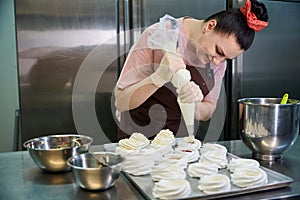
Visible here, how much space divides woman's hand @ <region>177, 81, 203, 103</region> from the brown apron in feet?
0.92

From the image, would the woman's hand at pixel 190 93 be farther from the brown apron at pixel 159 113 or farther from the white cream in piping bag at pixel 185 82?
the brown apron at pixel 159 113

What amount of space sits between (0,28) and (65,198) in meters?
1.47

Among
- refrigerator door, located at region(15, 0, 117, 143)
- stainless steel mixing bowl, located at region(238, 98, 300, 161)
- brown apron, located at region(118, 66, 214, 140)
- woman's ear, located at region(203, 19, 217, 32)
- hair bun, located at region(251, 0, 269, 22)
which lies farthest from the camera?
refrigerator door, located at region(15, 0, 117, 143)

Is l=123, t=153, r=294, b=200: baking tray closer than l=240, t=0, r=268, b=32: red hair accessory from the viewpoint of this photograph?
Yes

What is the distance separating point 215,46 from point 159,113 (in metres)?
0.42

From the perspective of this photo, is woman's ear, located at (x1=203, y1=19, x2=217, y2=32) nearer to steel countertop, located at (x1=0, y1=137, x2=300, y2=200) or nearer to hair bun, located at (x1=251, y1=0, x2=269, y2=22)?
hair bun, located at (x1=251, y1=0, x2=269, y2=22)

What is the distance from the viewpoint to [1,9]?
193 cm

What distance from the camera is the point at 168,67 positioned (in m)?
1.24

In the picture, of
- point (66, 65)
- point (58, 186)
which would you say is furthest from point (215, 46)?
point (66, 65)

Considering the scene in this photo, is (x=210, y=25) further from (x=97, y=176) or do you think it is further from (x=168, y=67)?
(x=97, y=176)

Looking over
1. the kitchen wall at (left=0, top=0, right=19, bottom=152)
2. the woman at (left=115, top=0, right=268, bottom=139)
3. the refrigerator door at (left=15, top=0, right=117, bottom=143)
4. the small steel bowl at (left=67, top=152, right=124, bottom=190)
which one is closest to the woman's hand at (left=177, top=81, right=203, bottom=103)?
the woman at (left=115, top=0, right=268, bottom=139)

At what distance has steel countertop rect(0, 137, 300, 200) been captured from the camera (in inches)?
31.5

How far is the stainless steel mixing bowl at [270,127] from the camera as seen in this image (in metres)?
1.04

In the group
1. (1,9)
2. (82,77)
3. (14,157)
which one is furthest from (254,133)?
(1,9)
